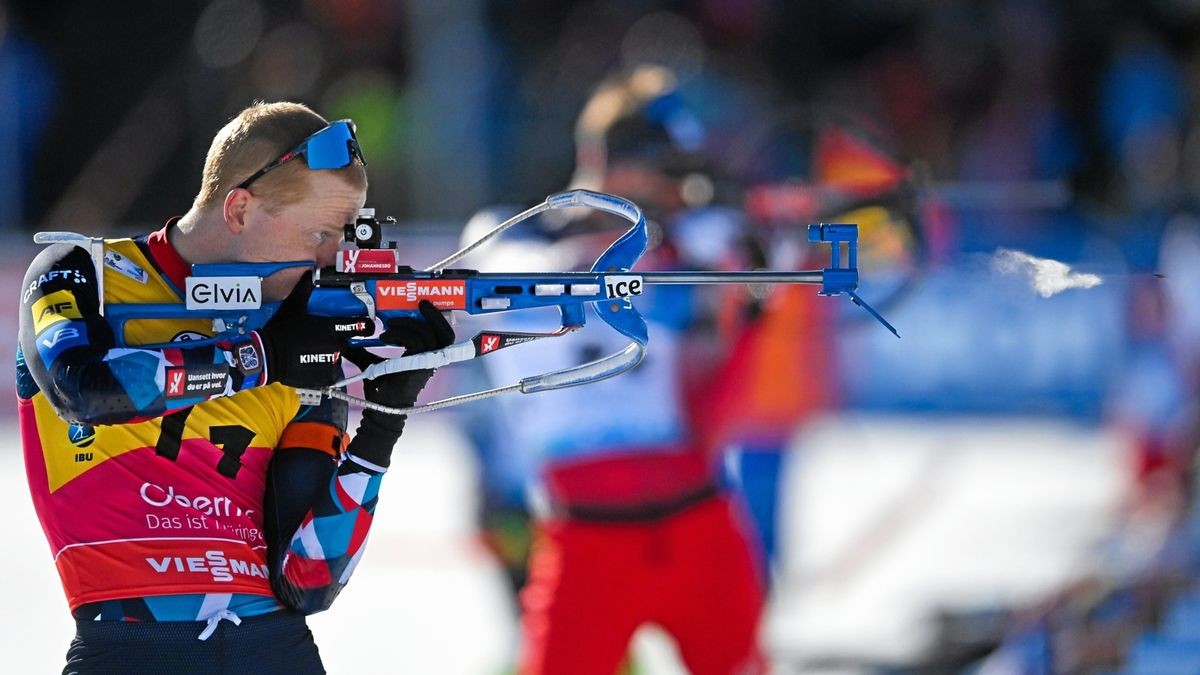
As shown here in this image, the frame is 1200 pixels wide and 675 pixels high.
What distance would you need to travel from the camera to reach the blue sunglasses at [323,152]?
2.27 meters

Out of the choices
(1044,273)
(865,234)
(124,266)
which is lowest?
(124,266)

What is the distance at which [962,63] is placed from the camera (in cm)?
1095

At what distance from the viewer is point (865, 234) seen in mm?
4543

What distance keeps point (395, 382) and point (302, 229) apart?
274mm

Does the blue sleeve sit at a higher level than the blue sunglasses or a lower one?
lower

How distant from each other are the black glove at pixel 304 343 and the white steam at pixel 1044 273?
4.75ft

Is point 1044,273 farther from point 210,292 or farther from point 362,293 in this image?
point 210,292

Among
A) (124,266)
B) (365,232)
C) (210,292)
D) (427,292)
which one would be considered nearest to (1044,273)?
(427,292)

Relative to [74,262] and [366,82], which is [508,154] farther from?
[74,262]

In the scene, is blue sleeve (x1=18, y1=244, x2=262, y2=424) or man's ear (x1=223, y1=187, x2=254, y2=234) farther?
man's ear (x1=223, y1=187, x2=254, y2=234)

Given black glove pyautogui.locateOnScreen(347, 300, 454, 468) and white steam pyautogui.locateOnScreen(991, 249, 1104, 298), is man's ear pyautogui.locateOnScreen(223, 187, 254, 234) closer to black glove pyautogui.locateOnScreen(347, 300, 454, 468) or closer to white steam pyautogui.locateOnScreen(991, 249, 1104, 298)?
black glove pyautogui.locateOnScreen(347, 300, 454, 468)

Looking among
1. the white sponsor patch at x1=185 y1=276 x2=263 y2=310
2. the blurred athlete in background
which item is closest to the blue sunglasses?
the white sponsor patch at x1=185 y1=276 x2=263 y2=310

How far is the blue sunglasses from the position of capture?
2.27 meters

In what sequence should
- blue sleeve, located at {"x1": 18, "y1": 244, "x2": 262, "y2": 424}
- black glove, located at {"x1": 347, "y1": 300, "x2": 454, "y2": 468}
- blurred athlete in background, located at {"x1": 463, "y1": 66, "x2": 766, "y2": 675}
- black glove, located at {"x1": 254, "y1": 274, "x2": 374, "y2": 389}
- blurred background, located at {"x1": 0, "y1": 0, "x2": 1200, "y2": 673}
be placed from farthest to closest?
blurred background, located at {"x1": 0, "y1": 0, "x2": 1200, "y2": 673} < blurred athlete in background, located at {"x1": 463, "y1": 66, "x2": 766, "y2": 675} < black glove, located at {"x1": 347, "y1": 300, "x2": 454, "y2": 468} < black glove, located at {"x1": 254, "y1": 274, "x2": 374, "y2": 389} < blue sleeve, located at {"x1": 18, "y1": 244, "x2": 262, "y2": 424}
